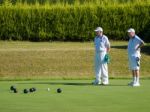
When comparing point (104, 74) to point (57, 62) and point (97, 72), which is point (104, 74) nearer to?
point (97, 72)

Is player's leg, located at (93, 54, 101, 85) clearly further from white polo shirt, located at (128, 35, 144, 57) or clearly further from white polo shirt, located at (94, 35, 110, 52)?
white polo shirt, located at (128, 35, 144, 57)

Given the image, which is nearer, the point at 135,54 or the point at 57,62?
the point at 135,54

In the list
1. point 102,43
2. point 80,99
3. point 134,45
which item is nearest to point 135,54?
point 134,45

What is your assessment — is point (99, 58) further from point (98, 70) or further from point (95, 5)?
point (95, 5)

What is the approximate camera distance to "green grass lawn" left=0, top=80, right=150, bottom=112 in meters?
14.4

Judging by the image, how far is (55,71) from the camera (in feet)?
91.1

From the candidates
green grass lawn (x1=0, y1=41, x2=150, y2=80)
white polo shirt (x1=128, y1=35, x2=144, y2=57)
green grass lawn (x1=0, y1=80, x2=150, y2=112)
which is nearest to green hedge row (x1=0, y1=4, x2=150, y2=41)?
green grass lawn (x1=0, y1=41, x2=150, y2=80)

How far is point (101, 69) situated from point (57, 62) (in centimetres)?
806

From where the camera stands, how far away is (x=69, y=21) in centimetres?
3762

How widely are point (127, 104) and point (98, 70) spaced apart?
6095 mm

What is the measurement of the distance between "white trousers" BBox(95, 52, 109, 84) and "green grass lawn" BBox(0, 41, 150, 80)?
14.8 ft

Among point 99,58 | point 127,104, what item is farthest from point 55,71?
point 127,104

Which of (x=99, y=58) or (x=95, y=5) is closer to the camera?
Answer: (x=99, y=58)

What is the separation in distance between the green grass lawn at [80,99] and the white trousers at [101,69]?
2.92ft
